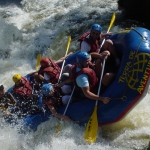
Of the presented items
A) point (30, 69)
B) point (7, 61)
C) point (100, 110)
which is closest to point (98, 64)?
point (100, 110)

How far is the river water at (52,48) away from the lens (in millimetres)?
4941

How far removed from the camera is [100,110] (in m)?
4.69

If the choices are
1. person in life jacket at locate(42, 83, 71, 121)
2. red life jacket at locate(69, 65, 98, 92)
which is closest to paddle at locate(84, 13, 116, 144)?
red life jacket at locate(69, 65, 98, 92)

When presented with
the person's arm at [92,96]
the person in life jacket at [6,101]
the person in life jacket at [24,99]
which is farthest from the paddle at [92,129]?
the person in life jacket at [6,101]

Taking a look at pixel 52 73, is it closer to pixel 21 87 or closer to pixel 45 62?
pixel 45 62

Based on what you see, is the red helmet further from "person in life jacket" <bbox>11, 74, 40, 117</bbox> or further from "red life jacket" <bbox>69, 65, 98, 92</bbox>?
"red life jacket" <bbox>69, 65, 98, 92</bbox>

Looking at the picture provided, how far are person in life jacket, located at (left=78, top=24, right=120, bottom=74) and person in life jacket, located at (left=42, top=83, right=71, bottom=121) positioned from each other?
0.77m

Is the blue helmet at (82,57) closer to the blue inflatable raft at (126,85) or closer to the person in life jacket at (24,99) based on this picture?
the blue inflatable raft at (126,85)

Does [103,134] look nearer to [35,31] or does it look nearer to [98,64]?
[98,64]

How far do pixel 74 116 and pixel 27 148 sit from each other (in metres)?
0.95

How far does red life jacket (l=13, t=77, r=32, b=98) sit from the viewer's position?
5.54m

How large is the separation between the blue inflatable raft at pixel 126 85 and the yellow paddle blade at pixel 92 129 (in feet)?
0.33

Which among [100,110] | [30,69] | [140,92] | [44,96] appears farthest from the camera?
[30,69]

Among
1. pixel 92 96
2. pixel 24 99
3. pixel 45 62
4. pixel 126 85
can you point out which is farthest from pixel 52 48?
pixel 126 85
